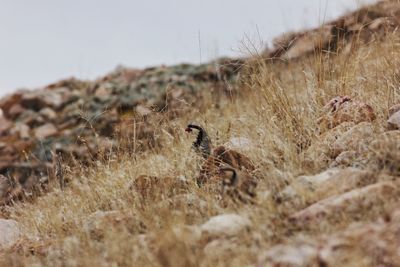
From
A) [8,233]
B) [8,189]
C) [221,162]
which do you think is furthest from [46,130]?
[221,162]

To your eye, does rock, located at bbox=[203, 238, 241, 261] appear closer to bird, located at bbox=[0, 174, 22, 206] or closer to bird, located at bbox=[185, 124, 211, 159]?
bird, located at bbox=[185, 124, 211, 159]

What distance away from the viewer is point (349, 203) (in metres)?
2.24

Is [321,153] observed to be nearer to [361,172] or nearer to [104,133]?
[361,172]

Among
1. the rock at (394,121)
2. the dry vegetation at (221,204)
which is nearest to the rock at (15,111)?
the dry vegetation at (221,204)

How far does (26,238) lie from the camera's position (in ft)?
11.4

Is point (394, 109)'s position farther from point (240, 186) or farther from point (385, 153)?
point (240, 186)

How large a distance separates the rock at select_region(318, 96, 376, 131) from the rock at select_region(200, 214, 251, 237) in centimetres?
119

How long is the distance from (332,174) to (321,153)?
424mm

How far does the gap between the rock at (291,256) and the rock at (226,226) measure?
0.29 meters

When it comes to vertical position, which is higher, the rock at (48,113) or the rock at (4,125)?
the rock at (48,113)

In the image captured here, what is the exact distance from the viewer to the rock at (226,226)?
7.63ft

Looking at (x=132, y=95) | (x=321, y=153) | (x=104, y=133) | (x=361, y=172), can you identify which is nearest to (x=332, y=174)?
(x=361, y=172)

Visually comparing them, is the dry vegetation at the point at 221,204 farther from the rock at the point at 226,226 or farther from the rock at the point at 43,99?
the rock at the point at 43,99

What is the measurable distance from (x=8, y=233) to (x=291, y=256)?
2.42m
